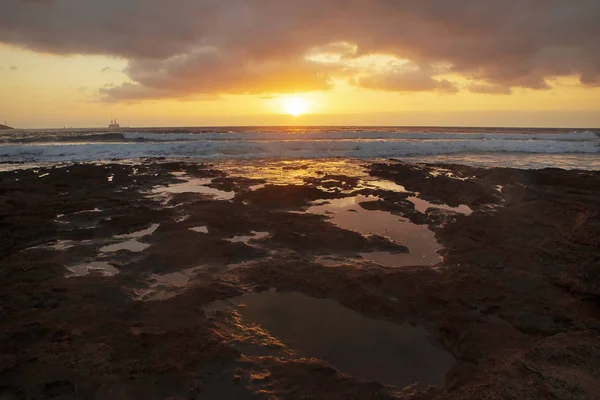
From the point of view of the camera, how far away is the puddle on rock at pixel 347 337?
350cm

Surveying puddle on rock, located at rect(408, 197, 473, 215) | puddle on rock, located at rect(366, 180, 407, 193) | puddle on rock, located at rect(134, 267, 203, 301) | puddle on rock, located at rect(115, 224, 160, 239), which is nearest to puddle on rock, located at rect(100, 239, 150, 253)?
puddle on rock, located at rect(115, 224, 160, 239)

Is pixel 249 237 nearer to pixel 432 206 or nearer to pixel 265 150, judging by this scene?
pixel 432 206

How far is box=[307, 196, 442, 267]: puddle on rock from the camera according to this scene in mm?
6395

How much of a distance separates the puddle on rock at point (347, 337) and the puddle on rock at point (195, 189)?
6.82 metres

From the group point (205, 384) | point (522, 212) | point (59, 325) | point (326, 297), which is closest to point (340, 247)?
point (326, 297)

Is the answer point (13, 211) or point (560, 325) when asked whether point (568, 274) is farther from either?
point (13, 211)

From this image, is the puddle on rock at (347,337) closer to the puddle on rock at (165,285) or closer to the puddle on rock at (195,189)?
the puddle on rock at (165,285)

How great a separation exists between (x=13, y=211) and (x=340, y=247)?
8489 mm

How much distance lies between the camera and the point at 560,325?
13.8 ft

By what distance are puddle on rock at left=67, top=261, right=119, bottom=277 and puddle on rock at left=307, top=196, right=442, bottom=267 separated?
422 cm

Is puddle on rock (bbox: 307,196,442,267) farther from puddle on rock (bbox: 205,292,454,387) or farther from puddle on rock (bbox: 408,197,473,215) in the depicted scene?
puddle on rock (bbox: 205,292,454,387)

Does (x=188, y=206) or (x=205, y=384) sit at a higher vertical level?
(x=188, y=206)

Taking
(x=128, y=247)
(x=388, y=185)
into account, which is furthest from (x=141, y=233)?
(x=388, y=185)

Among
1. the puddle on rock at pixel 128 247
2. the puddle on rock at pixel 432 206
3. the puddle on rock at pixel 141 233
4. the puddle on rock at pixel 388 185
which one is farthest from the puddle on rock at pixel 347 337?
the puddle on rock at pixel 388 185
